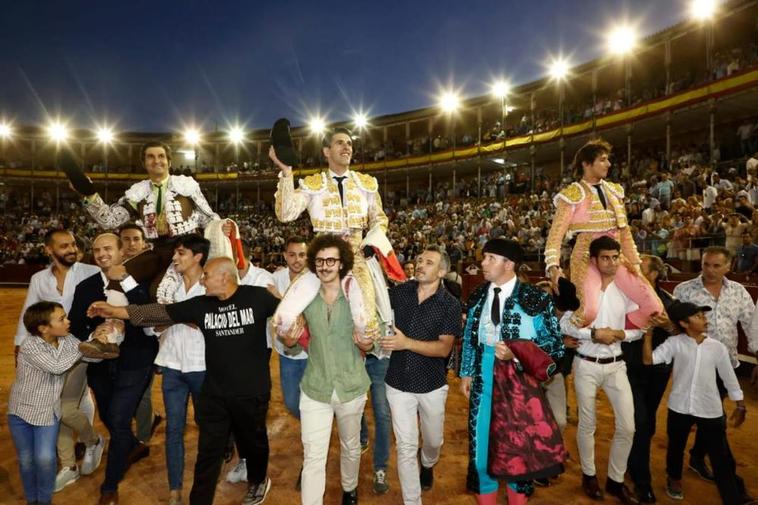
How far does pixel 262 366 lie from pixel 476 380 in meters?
1.46

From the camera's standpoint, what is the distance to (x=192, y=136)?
39.5 metres

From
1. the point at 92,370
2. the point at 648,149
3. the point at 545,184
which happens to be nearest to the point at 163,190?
the point at 92,370

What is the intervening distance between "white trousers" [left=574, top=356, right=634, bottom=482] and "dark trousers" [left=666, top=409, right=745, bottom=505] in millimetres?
411

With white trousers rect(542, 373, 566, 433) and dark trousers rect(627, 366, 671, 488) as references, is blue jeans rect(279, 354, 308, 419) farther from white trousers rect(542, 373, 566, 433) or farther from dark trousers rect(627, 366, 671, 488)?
dark trousers rect(627, 366, 671, 488)

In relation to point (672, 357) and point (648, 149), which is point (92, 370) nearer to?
point (672, 357)

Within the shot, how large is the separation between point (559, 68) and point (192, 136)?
93.9ft

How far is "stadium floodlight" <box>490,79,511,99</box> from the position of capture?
2627 centimetres

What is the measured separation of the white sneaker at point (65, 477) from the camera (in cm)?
394

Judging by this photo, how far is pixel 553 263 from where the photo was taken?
368cm

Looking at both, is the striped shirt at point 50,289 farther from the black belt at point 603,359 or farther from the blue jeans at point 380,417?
the black belt at point 603,359

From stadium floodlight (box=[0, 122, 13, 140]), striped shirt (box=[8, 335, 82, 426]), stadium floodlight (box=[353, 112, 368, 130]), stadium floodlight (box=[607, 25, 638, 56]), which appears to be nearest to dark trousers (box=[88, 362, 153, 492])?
striped shirt (box=[8, 335, 82, 426])

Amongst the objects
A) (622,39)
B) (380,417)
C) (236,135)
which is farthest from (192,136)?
(380,417)

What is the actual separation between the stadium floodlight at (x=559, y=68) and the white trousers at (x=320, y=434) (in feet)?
78.7

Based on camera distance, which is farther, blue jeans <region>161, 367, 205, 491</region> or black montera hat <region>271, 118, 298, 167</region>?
blue jeans <region>161, 367, 205, 491</region>
